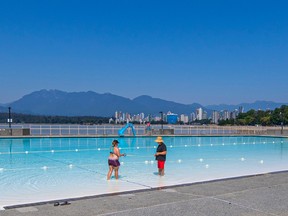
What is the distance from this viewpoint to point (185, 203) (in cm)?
668

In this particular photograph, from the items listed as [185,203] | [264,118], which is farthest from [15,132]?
[264,118]

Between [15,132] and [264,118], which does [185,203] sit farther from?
[264,118]

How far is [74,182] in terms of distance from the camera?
10.4 meters

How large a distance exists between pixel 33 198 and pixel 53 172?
453cm

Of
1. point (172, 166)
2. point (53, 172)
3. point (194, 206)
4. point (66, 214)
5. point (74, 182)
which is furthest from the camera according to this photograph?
point (172, 166)

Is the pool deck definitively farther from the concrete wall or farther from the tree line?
the tree line

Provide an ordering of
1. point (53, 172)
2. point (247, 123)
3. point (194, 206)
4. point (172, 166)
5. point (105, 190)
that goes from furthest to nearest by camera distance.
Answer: point (247, 123) → point (172, 166) → point (53, 172) → point (105, 190) → point (194, 206)

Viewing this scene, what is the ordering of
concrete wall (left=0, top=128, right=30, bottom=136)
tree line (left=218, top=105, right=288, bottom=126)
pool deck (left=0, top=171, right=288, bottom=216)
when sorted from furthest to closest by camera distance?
tree line (left=218, top=105, right=288, bottom=126) → concrete wall (left=0, top=128, right=30, bottom=136) → pool deck (left=0, top=171, right=288, bottom=216)

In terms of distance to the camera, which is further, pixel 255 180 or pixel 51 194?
pixel 255 180

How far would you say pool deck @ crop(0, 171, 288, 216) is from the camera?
6.11 metres

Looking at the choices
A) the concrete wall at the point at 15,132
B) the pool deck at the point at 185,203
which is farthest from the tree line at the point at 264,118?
the pool deck at the point at 185,203

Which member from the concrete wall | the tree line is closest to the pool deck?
the concrete wall

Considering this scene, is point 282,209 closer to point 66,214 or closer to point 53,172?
point 66,214

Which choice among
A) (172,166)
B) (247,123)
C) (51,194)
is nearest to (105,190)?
(51,194)
